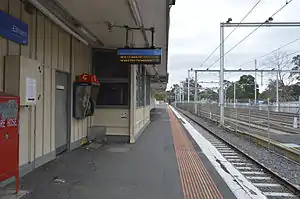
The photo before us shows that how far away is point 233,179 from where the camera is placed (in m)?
6.33

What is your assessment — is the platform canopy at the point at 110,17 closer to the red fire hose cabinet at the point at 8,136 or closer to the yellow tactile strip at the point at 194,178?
the red fire hose cabinet at the point at 8,136

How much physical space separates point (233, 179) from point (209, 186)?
790 millimetres

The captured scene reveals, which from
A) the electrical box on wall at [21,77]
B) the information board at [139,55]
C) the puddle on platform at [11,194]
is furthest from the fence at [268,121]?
the puddle on platform at [11,194]

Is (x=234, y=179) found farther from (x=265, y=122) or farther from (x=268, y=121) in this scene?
(x=265, y=122)

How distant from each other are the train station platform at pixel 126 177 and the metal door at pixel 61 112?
1.24 ft

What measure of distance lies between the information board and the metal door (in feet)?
5.85

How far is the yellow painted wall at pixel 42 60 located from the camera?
598cm

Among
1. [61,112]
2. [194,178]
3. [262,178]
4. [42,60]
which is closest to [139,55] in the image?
[61,112]

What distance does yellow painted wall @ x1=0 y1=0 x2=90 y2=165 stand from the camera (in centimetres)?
598

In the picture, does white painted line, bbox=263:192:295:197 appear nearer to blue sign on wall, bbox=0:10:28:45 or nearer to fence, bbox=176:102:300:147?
fence, bbox=176:102:300:147

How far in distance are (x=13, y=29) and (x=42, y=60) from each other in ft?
4.90

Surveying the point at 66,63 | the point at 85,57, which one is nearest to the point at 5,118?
the point at 66,63

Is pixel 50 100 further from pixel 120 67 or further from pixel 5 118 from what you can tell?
pixel 120 67

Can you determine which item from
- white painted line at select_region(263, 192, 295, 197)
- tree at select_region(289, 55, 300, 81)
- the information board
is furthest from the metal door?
tree at select_region(289, 55, 300, 81)
